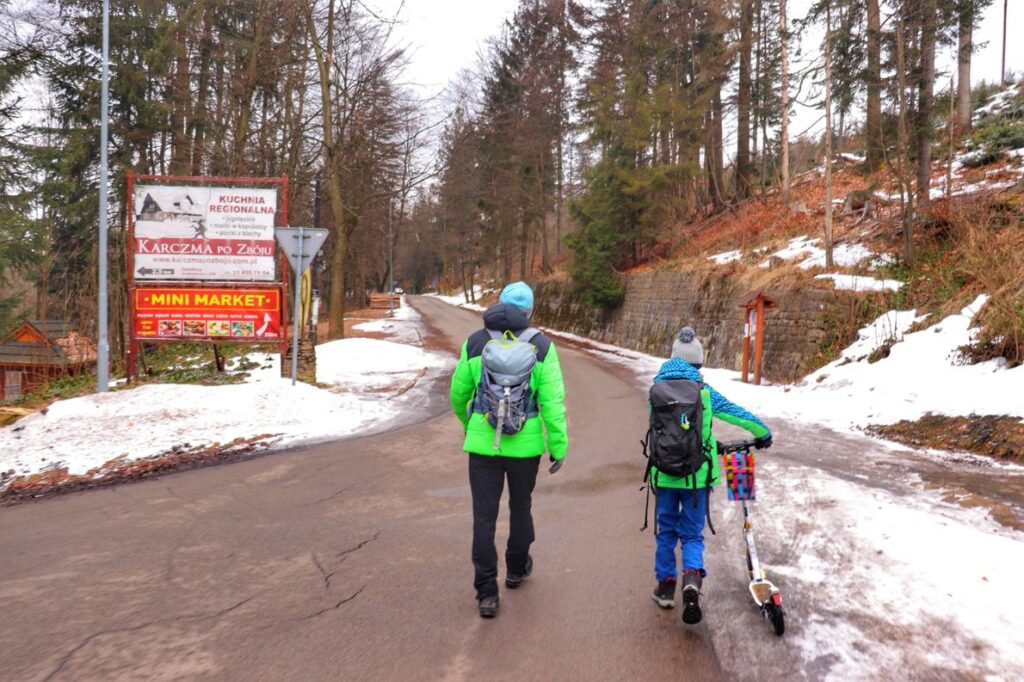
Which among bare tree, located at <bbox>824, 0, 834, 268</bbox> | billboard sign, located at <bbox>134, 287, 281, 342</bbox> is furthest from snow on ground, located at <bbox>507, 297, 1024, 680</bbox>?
billboard sign, located at <bbox>134, 287, 281, 342</bbox>

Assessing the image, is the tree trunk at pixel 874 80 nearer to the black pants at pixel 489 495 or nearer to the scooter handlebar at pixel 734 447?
the scooter handlebar at pixel 734 447

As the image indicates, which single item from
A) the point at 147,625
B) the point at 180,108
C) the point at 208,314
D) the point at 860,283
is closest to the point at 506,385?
the point at 147,625

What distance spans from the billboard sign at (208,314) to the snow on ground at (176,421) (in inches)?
41.8

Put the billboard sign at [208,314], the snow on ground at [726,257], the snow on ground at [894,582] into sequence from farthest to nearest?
1. the snow on ground at [726,257]
2. the billboard sign at [208,314]
3. the snow on ground at [894,582]

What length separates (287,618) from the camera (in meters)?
3.91

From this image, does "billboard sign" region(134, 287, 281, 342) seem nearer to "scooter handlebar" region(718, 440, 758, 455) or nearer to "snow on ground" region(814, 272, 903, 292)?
"scooter handlebar" region(718, 440, 758, 455)

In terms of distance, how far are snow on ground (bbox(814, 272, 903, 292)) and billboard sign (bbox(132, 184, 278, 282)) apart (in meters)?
12.2

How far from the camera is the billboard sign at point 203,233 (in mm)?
11938

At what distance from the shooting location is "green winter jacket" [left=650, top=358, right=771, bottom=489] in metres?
3.83

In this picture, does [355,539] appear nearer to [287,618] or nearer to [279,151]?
[287,618]

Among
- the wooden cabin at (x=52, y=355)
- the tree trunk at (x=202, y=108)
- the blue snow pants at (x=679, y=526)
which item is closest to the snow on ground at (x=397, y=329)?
the tree trunk at (x=202, y=108)

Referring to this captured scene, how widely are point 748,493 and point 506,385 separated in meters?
1.57

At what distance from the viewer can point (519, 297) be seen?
162 inches

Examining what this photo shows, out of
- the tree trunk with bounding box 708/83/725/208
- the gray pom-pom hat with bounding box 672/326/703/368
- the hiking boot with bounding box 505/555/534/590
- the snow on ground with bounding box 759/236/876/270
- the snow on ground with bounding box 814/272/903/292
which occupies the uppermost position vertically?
the tree trunk with bounding box 708/83/725/208
